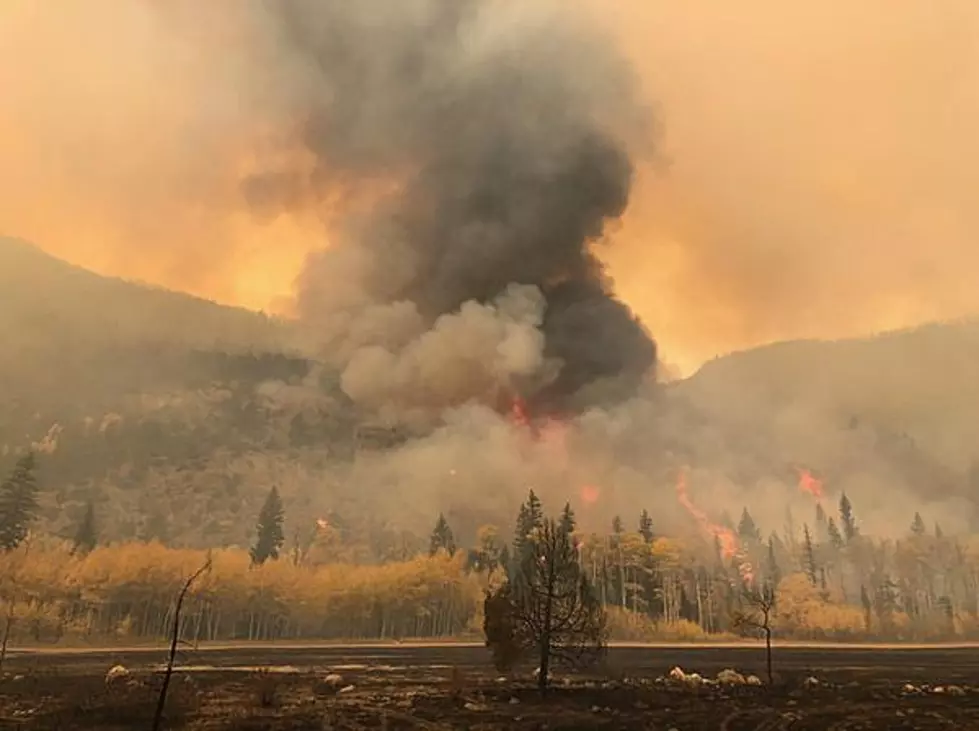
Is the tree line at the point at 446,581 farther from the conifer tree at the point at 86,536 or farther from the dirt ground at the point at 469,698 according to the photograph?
the dirt ground at the point at 469,698

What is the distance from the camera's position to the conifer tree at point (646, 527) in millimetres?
138250

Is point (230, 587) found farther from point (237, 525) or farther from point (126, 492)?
point (126, 492)

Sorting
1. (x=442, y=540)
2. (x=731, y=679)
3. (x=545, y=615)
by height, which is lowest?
(x=731, y=679)

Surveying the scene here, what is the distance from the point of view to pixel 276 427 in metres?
191

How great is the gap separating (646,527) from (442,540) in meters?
39.3

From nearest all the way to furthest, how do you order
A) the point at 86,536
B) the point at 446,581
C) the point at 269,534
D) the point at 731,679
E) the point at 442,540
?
1. the point at 731,679
2. the point at 446,581
3. the point at 86,536
4. the point at 442,540
5. the point at 269,534

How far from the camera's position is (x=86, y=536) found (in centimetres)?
12581

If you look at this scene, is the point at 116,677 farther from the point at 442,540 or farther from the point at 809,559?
the point at 809,559

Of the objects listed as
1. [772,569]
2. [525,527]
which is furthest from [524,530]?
[772,569]

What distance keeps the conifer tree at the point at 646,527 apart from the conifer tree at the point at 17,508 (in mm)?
106819

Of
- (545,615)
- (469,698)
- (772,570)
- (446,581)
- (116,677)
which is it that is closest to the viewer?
(469,698)

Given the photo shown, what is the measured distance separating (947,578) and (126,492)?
538 feet

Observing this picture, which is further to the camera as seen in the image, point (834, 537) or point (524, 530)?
point (834, 537)

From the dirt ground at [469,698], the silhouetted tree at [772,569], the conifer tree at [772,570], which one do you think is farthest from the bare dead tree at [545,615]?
the silhouetted tree at [772,569]
